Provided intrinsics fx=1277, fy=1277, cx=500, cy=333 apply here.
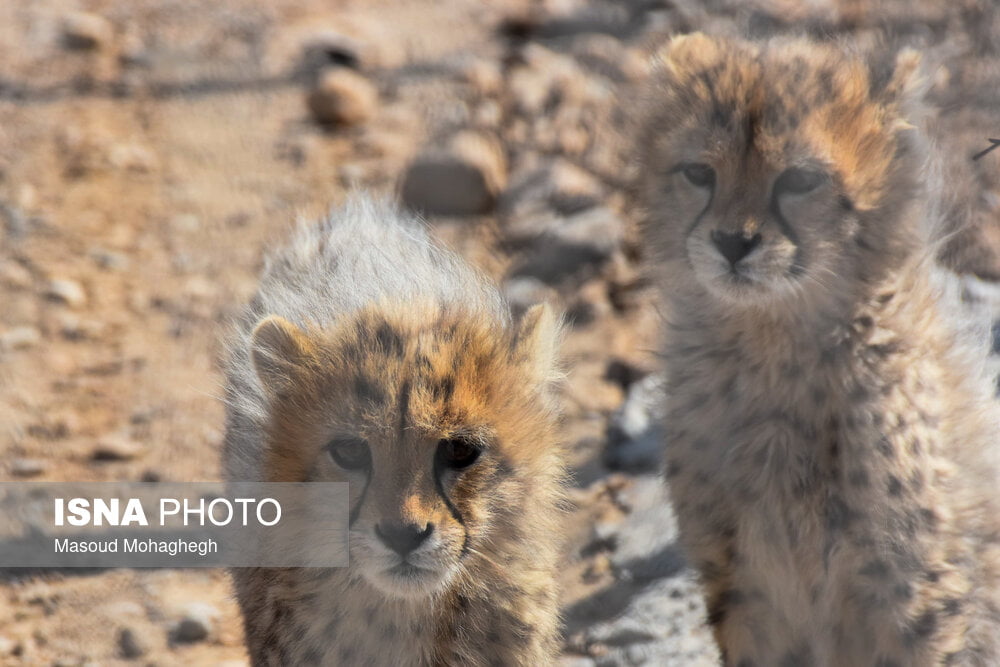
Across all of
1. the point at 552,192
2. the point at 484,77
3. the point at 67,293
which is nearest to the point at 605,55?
the point at 484,77

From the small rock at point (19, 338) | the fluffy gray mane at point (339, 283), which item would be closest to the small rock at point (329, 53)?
the small rock at point (19, 338)

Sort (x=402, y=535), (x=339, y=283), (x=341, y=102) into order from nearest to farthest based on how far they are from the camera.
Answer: (x=402, y=535) < (x=339, y=283) < (x=341, y=102)

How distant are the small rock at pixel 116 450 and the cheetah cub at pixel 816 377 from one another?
5.31 feet

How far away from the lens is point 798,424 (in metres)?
2.44

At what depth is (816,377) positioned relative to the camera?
243 centimetres

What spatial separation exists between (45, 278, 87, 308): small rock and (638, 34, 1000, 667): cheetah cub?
2091 mm

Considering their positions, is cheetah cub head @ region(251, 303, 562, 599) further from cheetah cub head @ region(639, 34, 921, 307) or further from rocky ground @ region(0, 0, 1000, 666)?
rocky ground @ region(0, 0, 1000, 666)

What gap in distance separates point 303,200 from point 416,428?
229 cm

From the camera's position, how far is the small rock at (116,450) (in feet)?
11.3

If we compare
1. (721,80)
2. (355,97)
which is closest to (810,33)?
(721,80)

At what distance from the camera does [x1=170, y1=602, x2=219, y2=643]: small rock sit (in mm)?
2982

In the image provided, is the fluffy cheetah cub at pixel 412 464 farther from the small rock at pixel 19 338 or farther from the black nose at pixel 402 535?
the small rock at pixel 19 338

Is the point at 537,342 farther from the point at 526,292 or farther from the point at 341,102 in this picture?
the point at 341,102

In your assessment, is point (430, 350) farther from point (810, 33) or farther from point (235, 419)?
point (810, 33)
